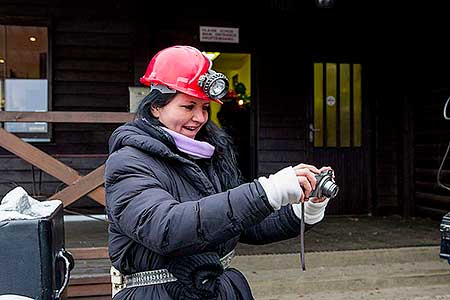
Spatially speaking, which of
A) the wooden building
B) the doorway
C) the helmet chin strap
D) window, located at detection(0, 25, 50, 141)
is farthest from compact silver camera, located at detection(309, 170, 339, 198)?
the doorway

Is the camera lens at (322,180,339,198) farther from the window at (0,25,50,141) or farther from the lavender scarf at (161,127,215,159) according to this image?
the window at (0,25,50,141)

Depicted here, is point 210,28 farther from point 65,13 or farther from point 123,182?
point 123,182

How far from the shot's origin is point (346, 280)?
4.30m

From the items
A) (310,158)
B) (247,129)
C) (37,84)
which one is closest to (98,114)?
(37,84)

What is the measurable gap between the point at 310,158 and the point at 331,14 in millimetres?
1723

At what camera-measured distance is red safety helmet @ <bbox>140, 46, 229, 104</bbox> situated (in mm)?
1453

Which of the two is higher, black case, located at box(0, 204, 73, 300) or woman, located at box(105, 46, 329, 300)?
woman, located at box(105, 46, 329, 300)

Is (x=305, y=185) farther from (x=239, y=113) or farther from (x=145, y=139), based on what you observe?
(x=239, y=113)

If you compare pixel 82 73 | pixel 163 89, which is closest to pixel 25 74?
pixel 82 73

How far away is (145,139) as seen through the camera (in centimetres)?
142

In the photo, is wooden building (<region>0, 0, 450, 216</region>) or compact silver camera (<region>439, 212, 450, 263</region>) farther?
wooden building (<region>0, 0, 450, 216</region>)

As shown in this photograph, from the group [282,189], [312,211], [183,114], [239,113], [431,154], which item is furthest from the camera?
[239,113]

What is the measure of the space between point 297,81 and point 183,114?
5.20m

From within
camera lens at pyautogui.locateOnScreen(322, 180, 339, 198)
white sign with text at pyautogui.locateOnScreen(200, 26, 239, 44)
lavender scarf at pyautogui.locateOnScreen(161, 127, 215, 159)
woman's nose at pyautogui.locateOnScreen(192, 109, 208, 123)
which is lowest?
camera lens at pyautogui.locateOnScreen(322, 180, 339, 198)
